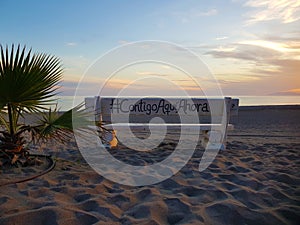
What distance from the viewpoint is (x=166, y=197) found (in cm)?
231

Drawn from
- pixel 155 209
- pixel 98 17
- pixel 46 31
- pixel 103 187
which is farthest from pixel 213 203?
pixel 46 31

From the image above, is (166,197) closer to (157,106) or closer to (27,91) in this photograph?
(27,91)

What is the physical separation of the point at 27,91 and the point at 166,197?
1.97m

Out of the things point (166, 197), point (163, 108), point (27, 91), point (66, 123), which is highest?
point (27, 91)

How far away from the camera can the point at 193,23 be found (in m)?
6.29

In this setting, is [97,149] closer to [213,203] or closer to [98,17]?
[213,203]

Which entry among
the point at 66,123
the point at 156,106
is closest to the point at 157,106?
the point at 156,106

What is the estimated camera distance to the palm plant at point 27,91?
2.67 metres

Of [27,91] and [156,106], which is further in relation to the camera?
[156,106]

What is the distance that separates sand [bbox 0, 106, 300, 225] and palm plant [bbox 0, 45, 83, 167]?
0.47m

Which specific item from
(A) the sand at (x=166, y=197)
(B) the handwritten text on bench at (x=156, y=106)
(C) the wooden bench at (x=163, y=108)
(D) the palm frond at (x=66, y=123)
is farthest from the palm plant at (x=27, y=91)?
(B) the handwritten text on bench at (x=156, y=106)

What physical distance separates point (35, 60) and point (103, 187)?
171 cm

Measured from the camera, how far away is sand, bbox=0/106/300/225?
189cm

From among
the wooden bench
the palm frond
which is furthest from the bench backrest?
the palm frond
